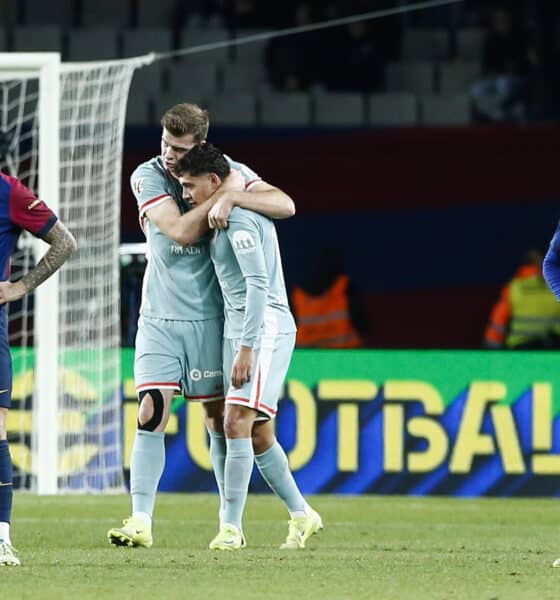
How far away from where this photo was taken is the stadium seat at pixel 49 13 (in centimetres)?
1781

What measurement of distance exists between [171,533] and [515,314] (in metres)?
6.44

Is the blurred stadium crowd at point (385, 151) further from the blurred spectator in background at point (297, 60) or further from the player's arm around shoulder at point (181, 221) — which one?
the player's arm around shoulder at point (181, 221)

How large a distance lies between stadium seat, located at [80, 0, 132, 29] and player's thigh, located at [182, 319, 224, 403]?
35.6ft

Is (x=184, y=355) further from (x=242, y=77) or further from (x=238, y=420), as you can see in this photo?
(x=242, y=77)

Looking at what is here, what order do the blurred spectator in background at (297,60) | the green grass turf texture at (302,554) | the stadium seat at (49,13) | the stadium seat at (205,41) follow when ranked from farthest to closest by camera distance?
the stadium seat at (49,13) < the stadium seat at (205,41) < the blurred spectator in background at (297,60) < the green grass turf texture at (302,554)

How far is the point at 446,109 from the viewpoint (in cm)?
1656

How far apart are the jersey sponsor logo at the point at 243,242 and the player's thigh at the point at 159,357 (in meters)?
0.55

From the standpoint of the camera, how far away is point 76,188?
1162 cm

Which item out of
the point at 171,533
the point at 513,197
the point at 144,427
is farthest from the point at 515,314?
the point at 144,427

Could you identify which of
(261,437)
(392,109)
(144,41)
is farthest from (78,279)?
(144,41)

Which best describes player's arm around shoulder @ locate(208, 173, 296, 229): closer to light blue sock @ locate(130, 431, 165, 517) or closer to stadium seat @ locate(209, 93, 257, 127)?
light blue sock @ locate(130, 431, 165, 517)

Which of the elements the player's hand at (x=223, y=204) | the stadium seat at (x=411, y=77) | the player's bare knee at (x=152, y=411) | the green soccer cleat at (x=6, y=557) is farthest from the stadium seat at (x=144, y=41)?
the green soccer cleat at (x=6, y=557)

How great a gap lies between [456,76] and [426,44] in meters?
0.70

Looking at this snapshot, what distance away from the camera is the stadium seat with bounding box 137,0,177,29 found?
1788cm
